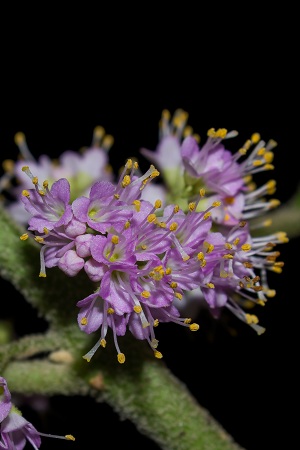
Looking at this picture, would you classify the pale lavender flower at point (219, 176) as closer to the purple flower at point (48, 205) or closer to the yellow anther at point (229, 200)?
the yellow anther at point (229, 200)

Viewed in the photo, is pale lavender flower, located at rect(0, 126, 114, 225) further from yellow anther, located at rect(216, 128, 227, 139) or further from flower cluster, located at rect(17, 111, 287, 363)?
flower cluster, located at rect(17, 111, 287, 363)

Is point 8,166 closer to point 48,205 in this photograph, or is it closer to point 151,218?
point 48,205

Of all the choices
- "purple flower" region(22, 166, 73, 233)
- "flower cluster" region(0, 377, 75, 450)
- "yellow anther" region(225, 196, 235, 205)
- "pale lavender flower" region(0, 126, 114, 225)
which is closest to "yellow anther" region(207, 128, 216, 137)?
"yellow anther" region(225, 196, 235, 205)

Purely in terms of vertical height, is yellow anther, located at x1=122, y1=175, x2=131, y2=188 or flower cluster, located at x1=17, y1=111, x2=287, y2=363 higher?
yellow anther, located at x1=122, y1=175, x2=131, y2=188

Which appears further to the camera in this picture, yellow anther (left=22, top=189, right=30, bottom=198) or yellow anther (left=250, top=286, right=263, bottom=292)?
yellow anther (left=250, top=286, right=263, bottom=292)

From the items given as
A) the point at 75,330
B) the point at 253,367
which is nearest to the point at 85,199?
the point at 75,330

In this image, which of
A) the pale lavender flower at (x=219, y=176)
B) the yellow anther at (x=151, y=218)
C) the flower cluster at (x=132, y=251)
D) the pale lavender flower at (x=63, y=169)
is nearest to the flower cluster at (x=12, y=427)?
the flower cluster at (x=132, y=251)

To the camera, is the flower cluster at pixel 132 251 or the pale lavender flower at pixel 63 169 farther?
the pale lavender flower at pixel 63 169

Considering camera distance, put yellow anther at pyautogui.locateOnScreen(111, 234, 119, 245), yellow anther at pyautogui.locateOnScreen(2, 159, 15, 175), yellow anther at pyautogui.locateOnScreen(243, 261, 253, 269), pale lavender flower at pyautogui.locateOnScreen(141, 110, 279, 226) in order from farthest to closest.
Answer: yellow anther at pyautogui.locateOnScreen(2, 159, 15, 175) → pale lavender flower at pyautogui.locateOnScreen(141, 110, 279, 226) → yellow anther at pyautogui.locateOnScreen(243, 261, 253, 269) → yellow anther at pyautogui.locateOnScreen(111, 234, 119, 245)

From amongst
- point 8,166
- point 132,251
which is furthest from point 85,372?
point 8,166

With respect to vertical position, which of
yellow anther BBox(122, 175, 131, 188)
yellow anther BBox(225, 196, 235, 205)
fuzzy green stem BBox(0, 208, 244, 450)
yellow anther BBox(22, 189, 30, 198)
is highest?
yellow anther BBox(225, 196, 235, 205)

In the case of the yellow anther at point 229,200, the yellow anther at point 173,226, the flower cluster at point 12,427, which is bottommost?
the flower cluster at point 12,427
